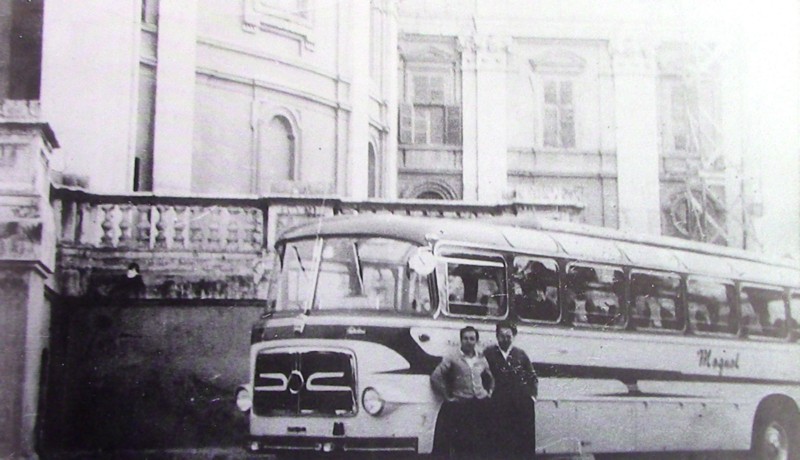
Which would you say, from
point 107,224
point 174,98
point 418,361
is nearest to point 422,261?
point 418,361

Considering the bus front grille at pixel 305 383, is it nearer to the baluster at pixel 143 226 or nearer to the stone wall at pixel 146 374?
the stone wall at pixel 146 374

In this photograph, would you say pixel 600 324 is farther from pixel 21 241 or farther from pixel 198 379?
pixel 21 241

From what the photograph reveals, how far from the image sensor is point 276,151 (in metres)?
18.0

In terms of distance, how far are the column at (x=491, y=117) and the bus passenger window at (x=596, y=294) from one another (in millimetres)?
14279

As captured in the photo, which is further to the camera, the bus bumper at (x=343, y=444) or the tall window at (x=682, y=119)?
the tall window at (x=682, y=119)

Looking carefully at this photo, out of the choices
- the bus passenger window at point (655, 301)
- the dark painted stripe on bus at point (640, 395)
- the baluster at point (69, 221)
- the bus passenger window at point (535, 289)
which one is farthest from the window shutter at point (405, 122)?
the bus passenger window at point (535, 289)

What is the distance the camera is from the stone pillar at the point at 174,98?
1591 cm

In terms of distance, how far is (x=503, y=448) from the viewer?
922 cm

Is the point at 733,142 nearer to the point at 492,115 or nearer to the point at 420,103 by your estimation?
the point at 492,115

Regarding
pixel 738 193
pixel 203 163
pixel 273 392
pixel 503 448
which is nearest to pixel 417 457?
pixel 503 448

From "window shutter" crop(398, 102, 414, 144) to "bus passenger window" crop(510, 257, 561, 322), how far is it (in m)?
15.1

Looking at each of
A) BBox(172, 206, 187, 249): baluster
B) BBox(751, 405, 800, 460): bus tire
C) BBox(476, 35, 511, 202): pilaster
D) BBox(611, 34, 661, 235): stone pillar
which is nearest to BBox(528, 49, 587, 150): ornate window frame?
BBox(476, 35, 511, 202): pilaster

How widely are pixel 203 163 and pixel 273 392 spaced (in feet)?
26.0

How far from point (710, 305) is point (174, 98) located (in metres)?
9.06
